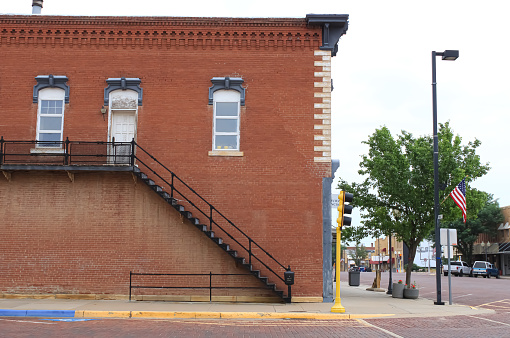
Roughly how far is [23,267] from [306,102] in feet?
37.9

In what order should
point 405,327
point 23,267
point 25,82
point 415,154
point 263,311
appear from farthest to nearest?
point 415,154 < point 25,82 < point 23,267 < point 263,311 < point 405,327

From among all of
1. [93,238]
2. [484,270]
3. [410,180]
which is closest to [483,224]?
[484,270]

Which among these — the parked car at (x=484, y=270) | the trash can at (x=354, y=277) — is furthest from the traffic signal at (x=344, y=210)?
the parked car at (x=484, y=270)

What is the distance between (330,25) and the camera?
20.7 m

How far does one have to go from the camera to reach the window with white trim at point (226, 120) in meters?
20.4

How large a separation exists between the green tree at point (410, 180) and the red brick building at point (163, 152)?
5.29 m

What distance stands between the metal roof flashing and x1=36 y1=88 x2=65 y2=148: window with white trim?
31.6 ft

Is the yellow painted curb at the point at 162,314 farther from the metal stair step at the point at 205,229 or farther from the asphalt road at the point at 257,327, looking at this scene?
the metal stair step at the point at 205,229

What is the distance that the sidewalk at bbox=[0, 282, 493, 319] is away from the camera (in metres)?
15.4

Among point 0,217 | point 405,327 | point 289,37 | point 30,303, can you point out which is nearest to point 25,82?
point 0,217

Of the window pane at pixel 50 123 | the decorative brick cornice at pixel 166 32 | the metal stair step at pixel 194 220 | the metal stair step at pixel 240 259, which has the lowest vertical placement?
the metal stair step at pixel 240 259

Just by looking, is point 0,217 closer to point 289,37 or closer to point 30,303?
point 30,303

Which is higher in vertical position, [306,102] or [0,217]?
[306,102]

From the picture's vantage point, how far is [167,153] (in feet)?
66.3
